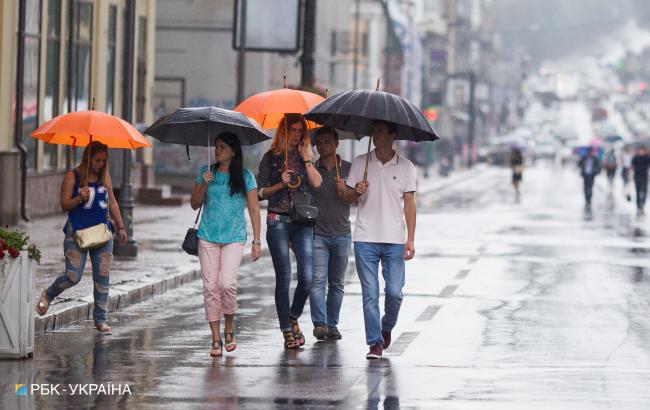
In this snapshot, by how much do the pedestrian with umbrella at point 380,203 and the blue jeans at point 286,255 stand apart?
2.01ft

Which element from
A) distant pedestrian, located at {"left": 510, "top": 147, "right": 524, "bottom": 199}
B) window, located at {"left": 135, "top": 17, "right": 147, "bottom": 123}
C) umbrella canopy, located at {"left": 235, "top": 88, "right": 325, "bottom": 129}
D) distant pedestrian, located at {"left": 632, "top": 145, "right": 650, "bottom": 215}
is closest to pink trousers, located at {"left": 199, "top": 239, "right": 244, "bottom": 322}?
umbrella canopy, located at {"left": 235, "top": 88, "right": 325, "bottom": 129}

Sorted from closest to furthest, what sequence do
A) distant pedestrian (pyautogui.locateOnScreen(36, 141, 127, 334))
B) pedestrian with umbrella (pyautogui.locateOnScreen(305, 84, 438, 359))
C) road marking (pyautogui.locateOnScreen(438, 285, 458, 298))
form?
pedestrian with umbrella (pyautogui.locateOnScreen(305, 84, 438, 359)) < distant pedestrian (pyautogui.locateOnScreen(36, 141, 127, 334)) < road marking (pyautogui.locateOnScreen(438, 285, 458, 298))

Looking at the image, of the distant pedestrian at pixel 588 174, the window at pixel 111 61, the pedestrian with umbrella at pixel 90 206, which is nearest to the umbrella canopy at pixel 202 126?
the pedestrian with umbrella at pixel 90 206

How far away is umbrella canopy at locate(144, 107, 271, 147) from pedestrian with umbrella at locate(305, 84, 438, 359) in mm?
726

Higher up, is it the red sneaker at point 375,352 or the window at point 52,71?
the window at point 52,71

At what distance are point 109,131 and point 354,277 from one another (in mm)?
6961

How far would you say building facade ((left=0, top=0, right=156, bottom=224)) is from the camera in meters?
28.0

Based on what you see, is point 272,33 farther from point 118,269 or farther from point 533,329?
point 533,329

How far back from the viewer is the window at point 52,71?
103 feet

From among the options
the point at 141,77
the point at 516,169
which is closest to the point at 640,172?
the point at 516,169

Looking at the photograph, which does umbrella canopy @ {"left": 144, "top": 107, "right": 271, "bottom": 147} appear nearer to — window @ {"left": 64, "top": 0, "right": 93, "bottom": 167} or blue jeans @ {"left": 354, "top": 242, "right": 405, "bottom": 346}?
blue jeans @ {"left": 354, "top": 242, "right": 405, "bottom": 346}

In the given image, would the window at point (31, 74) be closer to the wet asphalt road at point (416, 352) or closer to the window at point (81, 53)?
the window at point (81, 53)

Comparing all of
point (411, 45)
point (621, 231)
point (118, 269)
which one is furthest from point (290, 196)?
point (411, 45)

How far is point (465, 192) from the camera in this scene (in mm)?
58531
